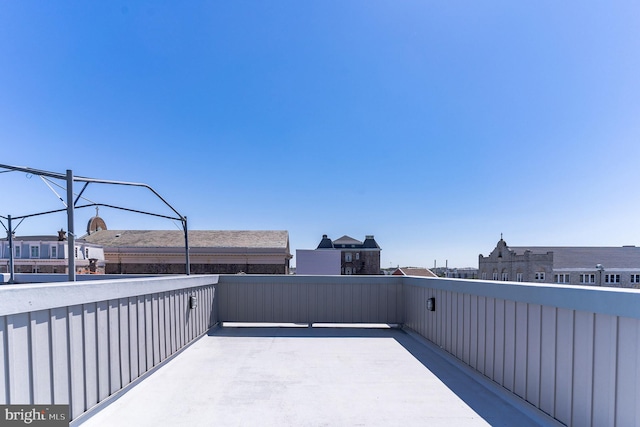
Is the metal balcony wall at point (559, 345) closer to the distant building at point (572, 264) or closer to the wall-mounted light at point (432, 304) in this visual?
the wall-mounted light at point (432, 304)

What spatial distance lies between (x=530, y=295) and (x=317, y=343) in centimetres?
331

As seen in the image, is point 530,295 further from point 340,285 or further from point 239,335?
point 239,335

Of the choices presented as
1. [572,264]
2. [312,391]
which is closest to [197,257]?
[312,391]

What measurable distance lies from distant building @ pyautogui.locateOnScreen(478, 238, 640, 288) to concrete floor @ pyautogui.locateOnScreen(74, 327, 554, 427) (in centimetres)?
3726

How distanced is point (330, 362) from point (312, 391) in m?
0.93

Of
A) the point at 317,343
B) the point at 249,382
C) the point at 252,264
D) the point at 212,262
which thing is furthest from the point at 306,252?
the point at 249,382

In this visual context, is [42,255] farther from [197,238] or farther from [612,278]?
[612,278]

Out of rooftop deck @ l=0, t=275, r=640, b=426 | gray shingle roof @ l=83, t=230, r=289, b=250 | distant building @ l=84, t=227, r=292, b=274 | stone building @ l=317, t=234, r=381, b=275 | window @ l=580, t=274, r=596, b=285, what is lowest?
window @ l=580, t=274, r=596, b=285

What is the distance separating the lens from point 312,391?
309 cm

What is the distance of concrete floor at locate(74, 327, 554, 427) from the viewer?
2545 mm

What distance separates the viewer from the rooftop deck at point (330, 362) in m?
1.99

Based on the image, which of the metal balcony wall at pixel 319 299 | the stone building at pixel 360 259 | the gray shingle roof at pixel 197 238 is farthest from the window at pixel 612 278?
the metal balcony wall at pixel 319 299

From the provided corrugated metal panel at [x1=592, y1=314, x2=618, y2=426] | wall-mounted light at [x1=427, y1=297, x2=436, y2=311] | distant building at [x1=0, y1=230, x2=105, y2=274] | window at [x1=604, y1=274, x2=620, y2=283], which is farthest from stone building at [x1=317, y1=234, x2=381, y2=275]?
corrugated metal panel at [x1=592, y1=314, x2=618, y2=426]

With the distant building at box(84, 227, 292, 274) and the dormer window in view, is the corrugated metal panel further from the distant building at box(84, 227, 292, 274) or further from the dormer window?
the dormer window
